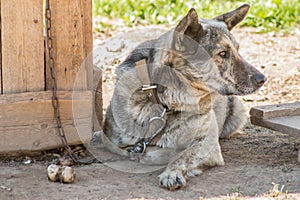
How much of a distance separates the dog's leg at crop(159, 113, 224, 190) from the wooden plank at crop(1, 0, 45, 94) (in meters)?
1.14

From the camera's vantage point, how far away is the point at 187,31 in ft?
14.3

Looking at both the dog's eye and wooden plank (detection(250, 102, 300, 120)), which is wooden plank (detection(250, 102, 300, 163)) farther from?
the dog's eye

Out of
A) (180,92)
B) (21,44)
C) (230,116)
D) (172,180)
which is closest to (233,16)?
(180,92)

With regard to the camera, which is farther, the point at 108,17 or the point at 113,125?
the point at 108,17

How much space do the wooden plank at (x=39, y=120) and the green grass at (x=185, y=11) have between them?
443 centimetres

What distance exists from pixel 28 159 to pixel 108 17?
5.06 meters

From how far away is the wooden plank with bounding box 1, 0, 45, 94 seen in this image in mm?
4312

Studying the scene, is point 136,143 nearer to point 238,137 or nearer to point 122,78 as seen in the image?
point 122,78

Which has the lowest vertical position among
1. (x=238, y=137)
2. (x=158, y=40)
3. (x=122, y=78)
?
(x=238, y=137)

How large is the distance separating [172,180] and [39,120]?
1.08m

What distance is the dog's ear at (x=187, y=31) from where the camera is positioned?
166 inches

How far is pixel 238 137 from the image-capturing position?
216 inches

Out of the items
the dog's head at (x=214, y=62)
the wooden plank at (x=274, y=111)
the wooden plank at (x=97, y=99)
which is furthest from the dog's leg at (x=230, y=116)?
the wooden plank at (x=97, y=99)

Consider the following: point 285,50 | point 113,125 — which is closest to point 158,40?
point 113,125
